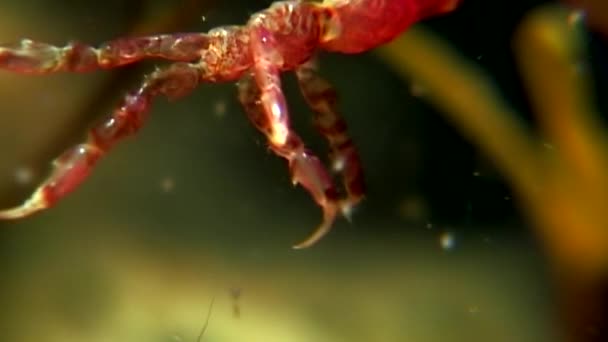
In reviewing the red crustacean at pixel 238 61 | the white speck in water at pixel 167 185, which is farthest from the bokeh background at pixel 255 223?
the red crustacean at pixel 238 61

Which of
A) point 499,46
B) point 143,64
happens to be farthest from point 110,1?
point 499,46

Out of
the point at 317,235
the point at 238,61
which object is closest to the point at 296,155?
the point at 238,61

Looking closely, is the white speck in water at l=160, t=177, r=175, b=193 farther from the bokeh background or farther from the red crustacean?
the red crustacean

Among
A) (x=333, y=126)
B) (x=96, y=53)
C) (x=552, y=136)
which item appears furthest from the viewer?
(x=552, y=136)

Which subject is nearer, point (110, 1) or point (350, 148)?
point (350, 148)

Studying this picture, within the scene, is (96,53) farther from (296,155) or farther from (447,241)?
(447,241)

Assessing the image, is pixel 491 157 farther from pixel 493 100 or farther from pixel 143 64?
pixel 143 64
